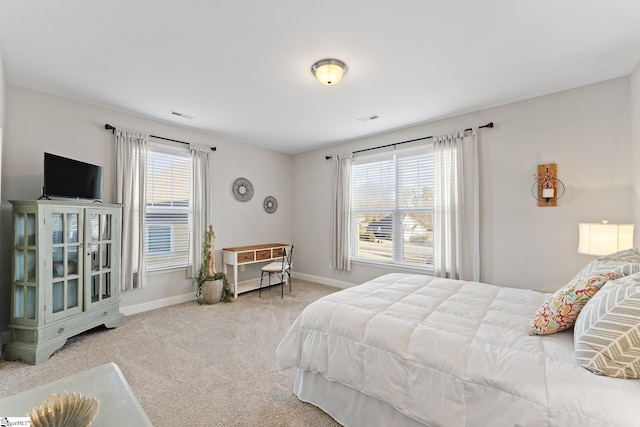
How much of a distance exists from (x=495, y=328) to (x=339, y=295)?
103 centimetres

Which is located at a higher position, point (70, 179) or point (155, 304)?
point (70, 179)

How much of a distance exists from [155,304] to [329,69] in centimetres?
382

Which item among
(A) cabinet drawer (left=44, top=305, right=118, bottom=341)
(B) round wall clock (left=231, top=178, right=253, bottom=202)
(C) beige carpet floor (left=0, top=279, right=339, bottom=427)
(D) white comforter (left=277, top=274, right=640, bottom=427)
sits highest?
(B) round wall clock (left=231, top=178, right=253, bottom=202)

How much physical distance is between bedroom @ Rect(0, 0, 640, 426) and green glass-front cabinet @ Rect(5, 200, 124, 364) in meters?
0.42

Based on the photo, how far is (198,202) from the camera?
4.35 meters

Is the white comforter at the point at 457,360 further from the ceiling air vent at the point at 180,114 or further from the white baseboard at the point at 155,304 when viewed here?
the ceiling air vent at the point at 180,114

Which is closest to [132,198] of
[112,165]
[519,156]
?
[112,165]

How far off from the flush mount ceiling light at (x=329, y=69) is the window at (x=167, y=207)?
2.75m

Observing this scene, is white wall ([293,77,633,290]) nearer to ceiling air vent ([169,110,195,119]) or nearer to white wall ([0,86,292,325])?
white wall ([0,86,292,325])

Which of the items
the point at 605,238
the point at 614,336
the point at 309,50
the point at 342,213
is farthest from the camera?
the point at 342,213

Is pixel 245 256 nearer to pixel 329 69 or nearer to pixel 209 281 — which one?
pixel 209 281

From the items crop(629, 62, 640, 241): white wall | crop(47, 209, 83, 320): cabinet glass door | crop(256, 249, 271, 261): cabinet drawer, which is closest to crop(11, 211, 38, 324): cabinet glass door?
crop(47, 209, 83, 320): cabinet glass door

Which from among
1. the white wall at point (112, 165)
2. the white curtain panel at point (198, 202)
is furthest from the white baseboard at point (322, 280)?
the white curtain panel at point (198, 202)

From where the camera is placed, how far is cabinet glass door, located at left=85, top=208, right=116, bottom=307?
9.79ft
